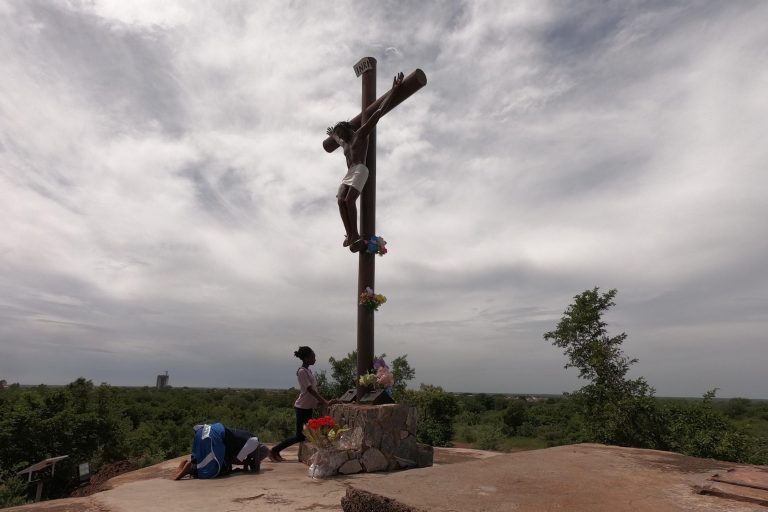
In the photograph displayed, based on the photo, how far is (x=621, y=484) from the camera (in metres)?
2.44

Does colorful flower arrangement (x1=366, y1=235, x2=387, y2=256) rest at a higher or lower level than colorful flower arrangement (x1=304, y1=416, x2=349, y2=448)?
higher

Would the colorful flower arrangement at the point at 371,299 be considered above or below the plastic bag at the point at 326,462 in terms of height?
above

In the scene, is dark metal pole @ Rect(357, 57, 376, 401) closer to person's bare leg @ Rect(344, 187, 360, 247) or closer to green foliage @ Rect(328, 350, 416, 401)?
person's bare leg @ Rect(344, 187, 360, 247)

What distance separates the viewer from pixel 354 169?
6352mm

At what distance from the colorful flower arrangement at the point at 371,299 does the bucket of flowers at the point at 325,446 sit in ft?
4.90

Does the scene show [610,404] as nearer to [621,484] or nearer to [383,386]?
[383,386]

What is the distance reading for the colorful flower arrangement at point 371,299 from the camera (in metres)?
5.91

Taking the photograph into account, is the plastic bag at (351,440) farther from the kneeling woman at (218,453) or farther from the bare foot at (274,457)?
the bare foot at (274,457)

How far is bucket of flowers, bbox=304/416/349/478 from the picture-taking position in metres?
4.54

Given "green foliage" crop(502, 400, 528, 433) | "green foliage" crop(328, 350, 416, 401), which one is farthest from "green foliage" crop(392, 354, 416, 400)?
"green foliage" crop(502, 400, 528, 433)

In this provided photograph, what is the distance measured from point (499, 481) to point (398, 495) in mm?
659

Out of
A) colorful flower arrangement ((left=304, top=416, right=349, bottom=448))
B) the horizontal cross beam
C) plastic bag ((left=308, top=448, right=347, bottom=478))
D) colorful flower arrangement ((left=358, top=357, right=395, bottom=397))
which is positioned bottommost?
plastic bag ((left=308, top=448, right=347, bottom=478))

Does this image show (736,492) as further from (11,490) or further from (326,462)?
(11,490)

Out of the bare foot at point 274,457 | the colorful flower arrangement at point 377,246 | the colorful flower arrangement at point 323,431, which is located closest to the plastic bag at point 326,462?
the colorful flower arrangement at point 323,431
